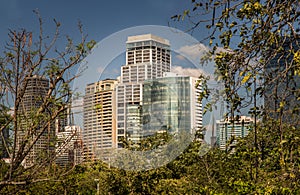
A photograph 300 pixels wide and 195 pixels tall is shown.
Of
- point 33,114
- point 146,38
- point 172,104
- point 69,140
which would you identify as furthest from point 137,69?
point 33,114

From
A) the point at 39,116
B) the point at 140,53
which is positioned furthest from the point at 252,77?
the point at 39,116

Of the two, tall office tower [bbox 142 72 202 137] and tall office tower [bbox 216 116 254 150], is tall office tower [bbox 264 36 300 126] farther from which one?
tall office tower [bbox 142 72 202 137]

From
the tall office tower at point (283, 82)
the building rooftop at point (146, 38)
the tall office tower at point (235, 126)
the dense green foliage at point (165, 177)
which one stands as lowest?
the dense green foliage at point (165, 177)

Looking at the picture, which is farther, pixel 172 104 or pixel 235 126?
pixel 172 104

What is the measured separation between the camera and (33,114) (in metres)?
3.91

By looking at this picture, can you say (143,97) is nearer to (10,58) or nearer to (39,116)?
(39,116)

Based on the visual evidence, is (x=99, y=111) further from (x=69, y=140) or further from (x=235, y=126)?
(x=235, y=126)

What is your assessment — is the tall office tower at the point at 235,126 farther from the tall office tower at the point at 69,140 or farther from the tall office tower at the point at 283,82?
the tall office tower at the point at 69,140

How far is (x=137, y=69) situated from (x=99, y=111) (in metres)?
0.52

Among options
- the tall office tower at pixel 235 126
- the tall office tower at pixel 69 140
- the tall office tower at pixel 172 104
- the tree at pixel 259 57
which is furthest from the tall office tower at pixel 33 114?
the tree at pixel 259 57

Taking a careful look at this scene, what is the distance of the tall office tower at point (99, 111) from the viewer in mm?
3805

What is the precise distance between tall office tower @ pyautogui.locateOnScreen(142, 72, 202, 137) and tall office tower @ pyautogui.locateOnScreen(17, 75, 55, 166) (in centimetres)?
89

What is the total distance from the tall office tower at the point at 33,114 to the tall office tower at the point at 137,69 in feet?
2.17

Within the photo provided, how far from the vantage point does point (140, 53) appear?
3.65 metres
